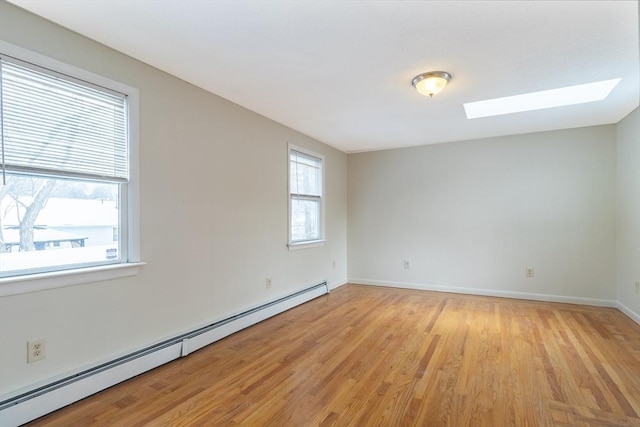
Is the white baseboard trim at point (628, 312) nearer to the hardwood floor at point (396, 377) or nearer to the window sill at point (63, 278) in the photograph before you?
the hardwood floor at point (396, 377)

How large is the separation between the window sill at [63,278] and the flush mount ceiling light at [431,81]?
8.54 feet

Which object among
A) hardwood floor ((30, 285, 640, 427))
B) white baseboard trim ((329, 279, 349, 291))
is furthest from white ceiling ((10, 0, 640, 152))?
white baseboard trim ((329, 279, 349, 291))

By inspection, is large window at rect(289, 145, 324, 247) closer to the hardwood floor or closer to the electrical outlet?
the hardwood floor

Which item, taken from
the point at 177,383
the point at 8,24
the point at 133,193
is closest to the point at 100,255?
the point at 133,193

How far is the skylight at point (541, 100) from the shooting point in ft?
10.4

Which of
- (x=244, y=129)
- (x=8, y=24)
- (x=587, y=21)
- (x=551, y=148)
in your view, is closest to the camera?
(x=8, y=24)

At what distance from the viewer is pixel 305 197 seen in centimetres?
461

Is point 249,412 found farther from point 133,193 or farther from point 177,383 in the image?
point 133,193

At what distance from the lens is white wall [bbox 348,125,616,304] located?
167 inches

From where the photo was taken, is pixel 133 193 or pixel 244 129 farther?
pixel 244 129

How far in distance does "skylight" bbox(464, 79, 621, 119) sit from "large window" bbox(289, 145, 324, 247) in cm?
214

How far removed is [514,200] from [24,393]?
5.37m

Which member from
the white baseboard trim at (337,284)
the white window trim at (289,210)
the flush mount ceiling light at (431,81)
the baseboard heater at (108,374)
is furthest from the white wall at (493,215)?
the baseboard heater at (108,374)

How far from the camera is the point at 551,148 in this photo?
443 centimetres
